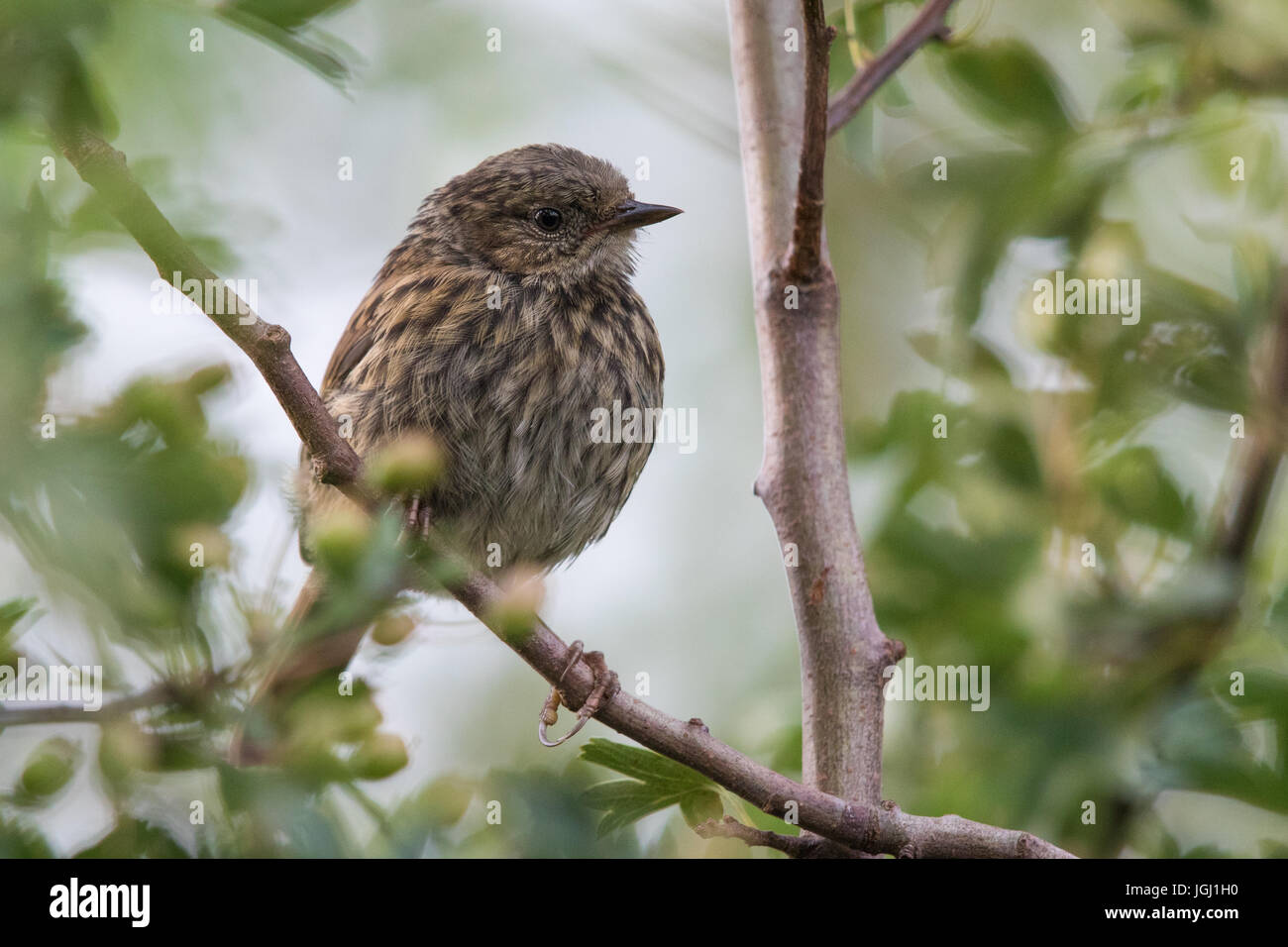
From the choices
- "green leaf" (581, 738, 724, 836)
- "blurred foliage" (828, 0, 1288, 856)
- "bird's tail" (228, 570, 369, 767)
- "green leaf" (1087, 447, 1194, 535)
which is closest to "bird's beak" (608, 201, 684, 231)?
"blurred foliage" (828, 0, 1288, 856)

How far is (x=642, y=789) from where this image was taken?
221 cm

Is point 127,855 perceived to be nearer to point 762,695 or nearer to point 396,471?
point 396,471

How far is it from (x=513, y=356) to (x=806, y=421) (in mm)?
1016

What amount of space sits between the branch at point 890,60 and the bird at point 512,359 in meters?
1.01

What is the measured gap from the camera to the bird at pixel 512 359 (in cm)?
344

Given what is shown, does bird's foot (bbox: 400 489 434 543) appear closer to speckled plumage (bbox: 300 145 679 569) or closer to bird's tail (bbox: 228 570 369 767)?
speckled plumage (bbox: 300 145 679 569)

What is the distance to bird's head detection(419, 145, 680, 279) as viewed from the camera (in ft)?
12.7

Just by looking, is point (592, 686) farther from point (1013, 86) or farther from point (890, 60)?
point (1013, 86)

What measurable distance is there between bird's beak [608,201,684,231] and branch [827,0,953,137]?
94 cm

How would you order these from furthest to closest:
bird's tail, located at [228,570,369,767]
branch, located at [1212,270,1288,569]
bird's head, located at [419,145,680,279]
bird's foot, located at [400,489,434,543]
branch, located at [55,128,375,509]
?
bird's head, located at [419,145,680,279] → branch, located at [1212,270,1288,569] → bird's foot, located at [400,489,434,543] → branch, located at [55,128,375,509] → bird's tail, located at [228,570,369,767]

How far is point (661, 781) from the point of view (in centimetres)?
221

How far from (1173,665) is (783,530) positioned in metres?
0.96

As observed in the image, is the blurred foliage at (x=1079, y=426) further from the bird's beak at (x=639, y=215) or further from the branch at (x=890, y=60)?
the bird's beak at (x=639, y=215)

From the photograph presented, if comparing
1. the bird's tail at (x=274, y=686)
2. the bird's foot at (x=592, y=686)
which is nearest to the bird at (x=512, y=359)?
the bird's foot at (x=592, y=686)
